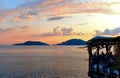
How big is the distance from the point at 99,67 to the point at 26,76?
129 feet

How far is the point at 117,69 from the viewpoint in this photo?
45625mm

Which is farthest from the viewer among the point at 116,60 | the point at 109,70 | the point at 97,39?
the point at 97,39

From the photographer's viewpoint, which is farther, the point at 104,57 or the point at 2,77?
the point at 2,77

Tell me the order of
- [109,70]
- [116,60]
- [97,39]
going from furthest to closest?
[97,39] < [109,70] < [116,60]

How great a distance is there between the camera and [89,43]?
58.5 m

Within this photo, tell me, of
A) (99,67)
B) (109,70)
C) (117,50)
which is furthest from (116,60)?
(99,67)

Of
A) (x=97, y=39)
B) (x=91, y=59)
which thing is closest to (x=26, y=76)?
(x=91, y=59)

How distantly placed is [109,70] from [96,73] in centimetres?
661

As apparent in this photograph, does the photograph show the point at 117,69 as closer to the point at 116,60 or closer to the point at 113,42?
the point at 116,60

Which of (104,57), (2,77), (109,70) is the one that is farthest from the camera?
(2,77)

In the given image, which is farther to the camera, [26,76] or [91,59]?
[26,76]

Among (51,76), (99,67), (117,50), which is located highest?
(117,50)

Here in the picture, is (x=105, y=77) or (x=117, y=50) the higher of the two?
(x=117, y=50)

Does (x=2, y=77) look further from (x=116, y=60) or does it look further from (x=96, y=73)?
(x=116, y=60)
